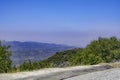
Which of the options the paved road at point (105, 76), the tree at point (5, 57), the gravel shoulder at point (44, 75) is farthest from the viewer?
the tree at point (5, 57)

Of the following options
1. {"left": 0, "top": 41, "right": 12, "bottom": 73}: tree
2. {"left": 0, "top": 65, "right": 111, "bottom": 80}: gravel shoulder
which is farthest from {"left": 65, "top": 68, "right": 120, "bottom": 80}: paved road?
{"left": 0, "top": 41, "right": 12, "bottom": 73}: tree

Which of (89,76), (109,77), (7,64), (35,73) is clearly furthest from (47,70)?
(7,64)

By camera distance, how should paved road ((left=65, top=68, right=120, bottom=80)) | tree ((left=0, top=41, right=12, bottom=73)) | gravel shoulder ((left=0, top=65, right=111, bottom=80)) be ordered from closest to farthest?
paved road ((left=65, top=68, right=120, bottom=80)) < gravel shoulder ((left=0, top=65, right=111, bottom=80)) < tree ((left=0, top=41, right=12, bottom=73))

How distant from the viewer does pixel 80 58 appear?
6675 cm

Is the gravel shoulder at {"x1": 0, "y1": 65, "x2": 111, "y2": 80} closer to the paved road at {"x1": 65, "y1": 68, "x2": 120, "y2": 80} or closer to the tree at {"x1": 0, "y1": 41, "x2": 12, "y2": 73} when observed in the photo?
the paved road at {"x1": 65, "y1": 68, "x2": 120, "y2": 80}

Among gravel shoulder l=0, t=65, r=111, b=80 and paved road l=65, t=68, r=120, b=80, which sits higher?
paved road l=65, t=68, r=120, b=80

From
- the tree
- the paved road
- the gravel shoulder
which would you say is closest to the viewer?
the paved road

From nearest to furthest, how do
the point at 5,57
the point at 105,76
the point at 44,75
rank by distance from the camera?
1. the point at 105,76
2. the point at 44,75
3. the point at 5,57

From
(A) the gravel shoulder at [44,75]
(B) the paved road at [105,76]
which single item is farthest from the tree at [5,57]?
(B) the paved road at [105,76]

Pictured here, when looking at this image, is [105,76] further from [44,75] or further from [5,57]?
[5,57]

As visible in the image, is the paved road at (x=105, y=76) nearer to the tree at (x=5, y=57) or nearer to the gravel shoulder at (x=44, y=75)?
the gravel shoulder at (x=44, y=75)

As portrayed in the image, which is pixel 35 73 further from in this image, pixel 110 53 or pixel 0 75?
pixel 110 53


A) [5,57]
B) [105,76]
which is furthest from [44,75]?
[5,57]

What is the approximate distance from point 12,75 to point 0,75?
3.34 ft
